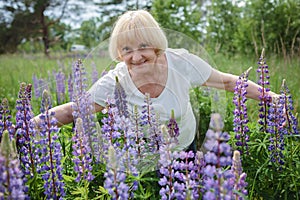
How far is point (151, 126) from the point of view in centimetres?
214

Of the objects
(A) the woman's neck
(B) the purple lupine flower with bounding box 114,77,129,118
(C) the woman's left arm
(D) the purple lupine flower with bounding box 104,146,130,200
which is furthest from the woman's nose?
(D) the purple lupine flower with bounding box 104,146,130,200

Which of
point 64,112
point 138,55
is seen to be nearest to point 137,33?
point 138,55

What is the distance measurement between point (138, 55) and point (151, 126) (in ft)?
1.84

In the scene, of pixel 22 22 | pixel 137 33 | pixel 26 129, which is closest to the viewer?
pixel 26 129

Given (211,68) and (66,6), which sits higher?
(66,6)

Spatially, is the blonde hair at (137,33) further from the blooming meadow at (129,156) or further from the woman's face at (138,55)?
the blooming meadow at (129,156)

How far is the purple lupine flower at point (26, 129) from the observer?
6.27 feet

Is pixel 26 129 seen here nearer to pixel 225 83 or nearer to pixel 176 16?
pixel 225 83

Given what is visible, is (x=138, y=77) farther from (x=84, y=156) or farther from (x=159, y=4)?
(x=159, y=4)

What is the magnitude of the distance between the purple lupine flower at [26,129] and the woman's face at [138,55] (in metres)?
0.71

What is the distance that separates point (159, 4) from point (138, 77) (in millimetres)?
6296

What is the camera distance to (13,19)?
29.0 meters

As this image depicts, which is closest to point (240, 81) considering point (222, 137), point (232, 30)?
point (222, 137)

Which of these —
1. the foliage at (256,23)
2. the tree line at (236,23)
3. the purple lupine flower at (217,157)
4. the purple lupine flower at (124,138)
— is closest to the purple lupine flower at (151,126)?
the purple lupine flower at (124,138)
